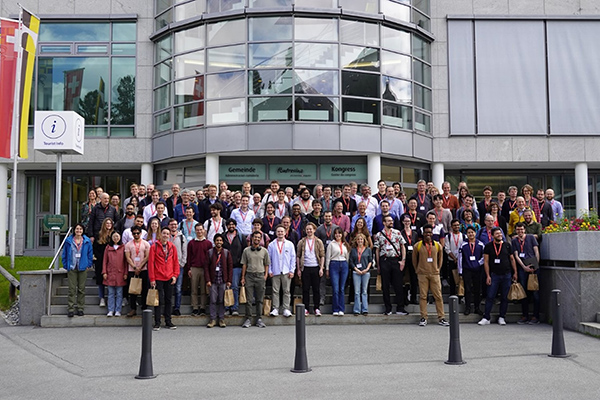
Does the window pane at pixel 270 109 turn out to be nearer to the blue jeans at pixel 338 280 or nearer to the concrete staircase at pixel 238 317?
the concrete staircase at pixel 238 317

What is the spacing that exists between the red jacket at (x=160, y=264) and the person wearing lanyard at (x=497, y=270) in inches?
243

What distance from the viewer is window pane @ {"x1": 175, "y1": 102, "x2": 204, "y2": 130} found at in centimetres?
2058

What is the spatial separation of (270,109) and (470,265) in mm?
9637

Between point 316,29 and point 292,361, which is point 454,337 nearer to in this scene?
point 292,361

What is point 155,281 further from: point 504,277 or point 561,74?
point 561,74

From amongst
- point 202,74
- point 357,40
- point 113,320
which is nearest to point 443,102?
point 357,40

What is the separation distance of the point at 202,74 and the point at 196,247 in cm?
996

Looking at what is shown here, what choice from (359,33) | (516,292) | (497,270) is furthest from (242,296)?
(359,33)

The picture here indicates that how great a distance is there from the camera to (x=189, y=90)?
2091 cm

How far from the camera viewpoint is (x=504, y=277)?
1216 centimetres

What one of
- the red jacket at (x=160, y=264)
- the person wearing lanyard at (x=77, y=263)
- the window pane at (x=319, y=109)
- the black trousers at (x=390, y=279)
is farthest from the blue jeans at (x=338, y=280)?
the window pane at (x=319, y=109)

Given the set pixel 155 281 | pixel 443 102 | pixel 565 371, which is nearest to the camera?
pixel 565 371

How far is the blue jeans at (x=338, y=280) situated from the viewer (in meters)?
12.3

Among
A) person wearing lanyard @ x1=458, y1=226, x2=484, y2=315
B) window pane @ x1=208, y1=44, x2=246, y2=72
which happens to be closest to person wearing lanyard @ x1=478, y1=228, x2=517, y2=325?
person wearing lanyard @ x1=458, y1=226, x2=484, y2=315
